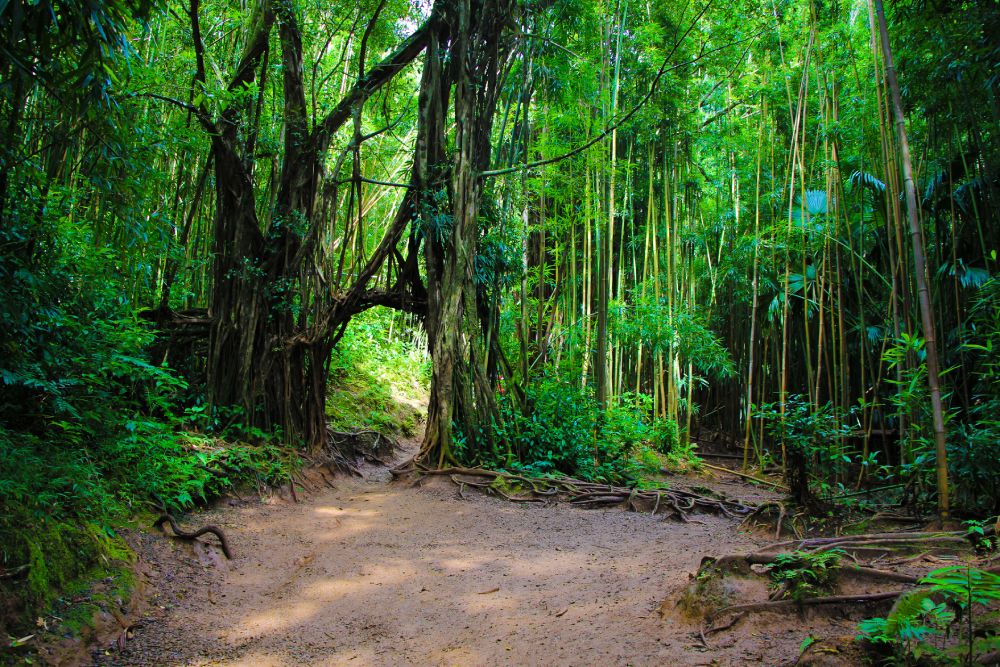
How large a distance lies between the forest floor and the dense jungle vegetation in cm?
51

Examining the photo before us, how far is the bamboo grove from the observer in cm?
408

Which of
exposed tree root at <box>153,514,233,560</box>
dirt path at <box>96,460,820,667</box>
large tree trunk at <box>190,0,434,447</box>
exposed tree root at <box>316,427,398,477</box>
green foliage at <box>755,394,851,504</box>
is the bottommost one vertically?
dirt path at <box>96,460,820,667</box>

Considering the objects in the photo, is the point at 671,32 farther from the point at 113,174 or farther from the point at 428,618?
the point at 428,618

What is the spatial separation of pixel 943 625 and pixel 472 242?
575cm

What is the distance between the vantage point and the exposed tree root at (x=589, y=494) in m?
5.71

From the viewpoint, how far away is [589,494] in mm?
5855

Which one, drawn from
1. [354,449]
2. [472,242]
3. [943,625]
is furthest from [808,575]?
[354,449]

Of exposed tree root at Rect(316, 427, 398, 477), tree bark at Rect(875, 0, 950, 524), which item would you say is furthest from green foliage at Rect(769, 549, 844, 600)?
exposed tree root at Rect(316, 427, 398, 477)

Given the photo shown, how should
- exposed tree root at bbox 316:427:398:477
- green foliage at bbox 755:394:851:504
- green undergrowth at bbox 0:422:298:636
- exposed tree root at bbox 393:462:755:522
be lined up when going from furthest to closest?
exposed tree root at bbox 316:427:398:477 < exposed tree root at bbox 393:462:755:522 < green foliage at bbox 755:394:851:504 < green undergrowth at bbox 0:422:298:636

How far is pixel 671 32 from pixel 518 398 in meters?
5.49

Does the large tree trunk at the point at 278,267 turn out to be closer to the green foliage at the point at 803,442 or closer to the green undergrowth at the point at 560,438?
the green undergrowth at the point at 560,438

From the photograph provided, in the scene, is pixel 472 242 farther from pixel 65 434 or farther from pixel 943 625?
pixel 943 625

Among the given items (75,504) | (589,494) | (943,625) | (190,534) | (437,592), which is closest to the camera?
(943,625)

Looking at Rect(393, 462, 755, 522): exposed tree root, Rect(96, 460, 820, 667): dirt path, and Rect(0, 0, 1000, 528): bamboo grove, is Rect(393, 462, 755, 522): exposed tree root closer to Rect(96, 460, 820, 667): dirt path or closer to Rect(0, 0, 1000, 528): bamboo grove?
Rect(96, 460, 820, 667): dirt path
